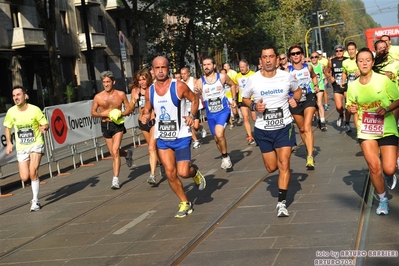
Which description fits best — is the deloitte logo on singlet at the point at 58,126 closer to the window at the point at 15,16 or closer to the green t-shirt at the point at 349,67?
the green t-shirt at the point at 349,67

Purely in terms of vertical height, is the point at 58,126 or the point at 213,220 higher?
the point at 58,126

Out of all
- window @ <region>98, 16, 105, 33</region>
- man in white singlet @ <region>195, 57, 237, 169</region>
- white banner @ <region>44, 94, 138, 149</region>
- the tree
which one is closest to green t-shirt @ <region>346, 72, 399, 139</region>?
man in white singlet @ <region>195, 57, 237, 169</region>

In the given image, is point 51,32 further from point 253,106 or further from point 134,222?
point 253,106

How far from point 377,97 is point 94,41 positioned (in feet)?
123

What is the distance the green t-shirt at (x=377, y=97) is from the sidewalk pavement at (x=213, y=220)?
88 cm

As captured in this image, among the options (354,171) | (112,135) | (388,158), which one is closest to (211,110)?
(112,135)

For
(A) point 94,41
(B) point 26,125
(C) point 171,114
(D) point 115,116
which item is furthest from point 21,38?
(C) point 171,114

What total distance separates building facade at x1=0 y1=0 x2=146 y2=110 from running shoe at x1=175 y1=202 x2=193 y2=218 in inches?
668

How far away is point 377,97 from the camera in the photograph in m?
7.36

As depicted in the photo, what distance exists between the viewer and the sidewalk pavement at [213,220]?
634 centimetres

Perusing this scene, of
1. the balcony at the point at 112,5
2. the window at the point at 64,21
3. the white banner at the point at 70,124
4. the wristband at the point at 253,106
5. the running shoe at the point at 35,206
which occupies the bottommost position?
the running shoe at the point at 35,206

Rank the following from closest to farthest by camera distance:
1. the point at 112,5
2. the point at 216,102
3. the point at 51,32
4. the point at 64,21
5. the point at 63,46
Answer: the point at 216,102, the point at 51,32, the point at 63,46, the point at 64,21, the point at 112,5

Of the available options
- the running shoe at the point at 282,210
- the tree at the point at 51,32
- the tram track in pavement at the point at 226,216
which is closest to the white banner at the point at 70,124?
the tram track in pavement at the point at 226,216

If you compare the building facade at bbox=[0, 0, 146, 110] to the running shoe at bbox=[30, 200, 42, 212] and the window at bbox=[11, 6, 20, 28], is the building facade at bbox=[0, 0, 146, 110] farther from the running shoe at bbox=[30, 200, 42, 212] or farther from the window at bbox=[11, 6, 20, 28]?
the running shoe at bbox=[30, 200, 42, 212]
